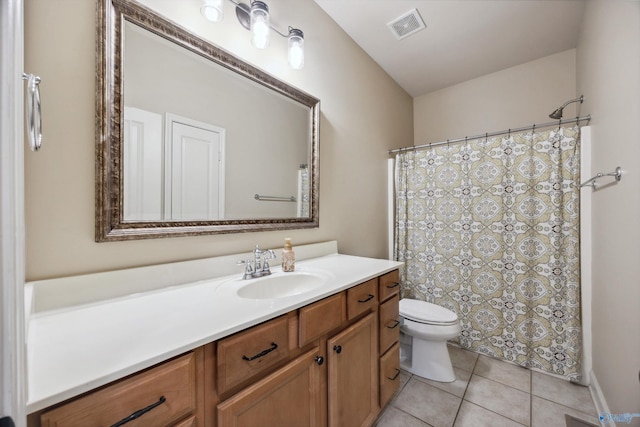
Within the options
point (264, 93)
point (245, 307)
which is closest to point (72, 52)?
point (264, 93)

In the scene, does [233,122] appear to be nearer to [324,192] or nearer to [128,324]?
[324,192]

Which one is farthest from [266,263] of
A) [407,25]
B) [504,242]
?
[407,25]

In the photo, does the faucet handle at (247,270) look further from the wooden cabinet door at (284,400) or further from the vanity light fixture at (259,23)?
the vanity light fixture at (259,23)

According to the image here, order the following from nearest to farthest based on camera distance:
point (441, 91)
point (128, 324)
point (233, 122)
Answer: point (128, 324)
point (233, 122)
point (441, 91)

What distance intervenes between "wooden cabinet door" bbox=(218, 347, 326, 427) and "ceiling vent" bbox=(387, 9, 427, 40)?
2.22 meters

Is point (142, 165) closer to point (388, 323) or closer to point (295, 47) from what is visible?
point (295, 47)

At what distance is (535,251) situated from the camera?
6.04 feet

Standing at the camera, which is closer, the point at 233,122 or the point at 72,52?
the point at 72,52

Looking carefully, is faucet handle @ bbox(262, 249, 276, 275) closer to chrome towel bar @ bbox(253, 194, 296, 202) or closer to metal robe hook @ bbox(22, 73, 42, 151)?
chrome towel bar @ bbox(253, 194, 296, 202)

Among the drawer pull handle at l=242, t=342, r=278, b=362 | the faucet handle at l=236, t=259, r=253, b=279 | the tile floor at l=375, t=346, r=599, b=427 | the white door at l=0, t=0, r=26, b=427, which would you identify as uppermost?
the white door at l=0, t=0, r=26, b=427

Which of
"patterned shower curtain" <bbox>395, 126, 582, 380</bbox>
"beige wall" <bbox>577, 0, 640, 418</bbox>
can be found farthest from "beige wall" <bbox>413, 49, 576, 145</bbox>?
"beige wall" <bbox>577, 0, 640, 418</bbox>

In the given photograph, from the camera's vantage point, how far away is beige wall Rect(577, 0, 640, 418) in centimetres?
102

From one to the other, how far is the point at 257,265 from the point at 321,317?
43cm

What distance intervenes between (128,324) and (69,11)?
3.36 ft
